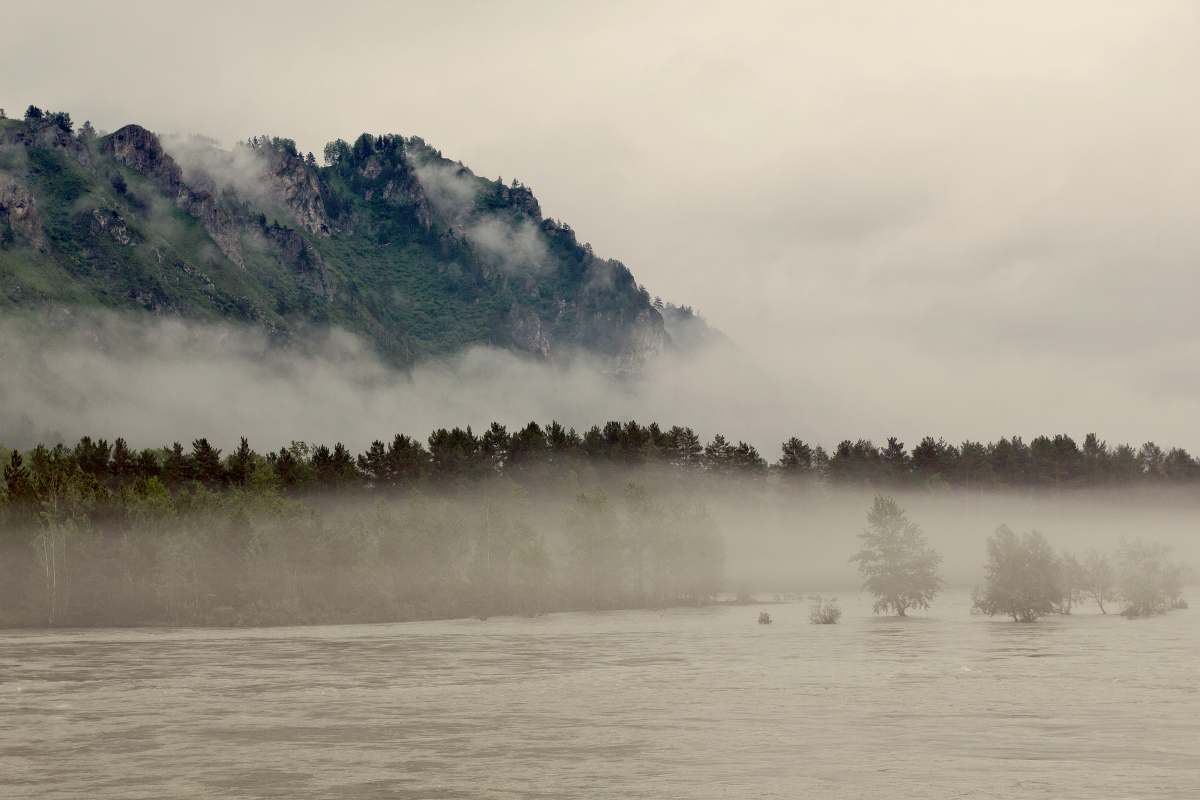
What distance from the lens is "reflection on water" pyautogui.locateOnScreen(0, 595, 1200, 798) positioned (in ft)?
96.0

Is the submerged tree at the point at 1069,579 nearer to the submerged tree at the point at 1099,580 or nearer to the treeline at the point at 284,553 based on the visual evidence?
the submerged tree at the point at 1099,580

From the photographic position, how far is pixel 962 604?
480ft

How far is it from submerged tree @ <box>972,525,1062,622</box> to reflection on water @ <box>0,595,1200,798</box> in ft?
66.6

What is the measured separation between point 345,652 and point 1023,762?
207 ft

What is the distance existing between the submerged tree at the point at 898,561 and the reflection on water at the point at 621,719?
31627 millimetres

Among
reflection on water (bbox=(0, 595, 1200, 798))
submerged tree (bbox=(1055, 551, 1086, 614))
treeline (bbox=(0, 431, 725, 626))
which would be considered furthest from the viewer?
treeline (bbox=(0, 431, 725, 626))

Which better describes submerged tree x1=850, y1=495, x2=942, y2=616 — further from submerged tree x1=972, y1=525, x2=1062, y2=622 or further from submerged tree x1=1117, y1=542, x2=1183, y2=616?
submerged tree x1=1117, y1=542, x2=1183, y2=616

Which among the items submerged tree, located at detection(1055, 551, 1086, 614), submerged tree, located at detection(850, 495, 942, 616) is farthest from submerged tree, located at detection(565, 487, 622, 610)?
submerged tree, located at detection(1055, 551, 1086, 614)

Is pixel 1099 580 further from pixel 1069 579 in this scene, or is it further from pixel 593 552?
pixel 593 552

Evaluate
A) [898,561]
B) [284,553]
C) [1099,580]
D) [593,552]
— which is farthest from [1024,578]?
[284,553]

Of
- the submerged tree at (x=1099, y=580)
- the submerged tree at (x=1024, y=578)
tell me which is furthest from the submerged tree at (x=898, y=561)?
the submerged tree at (x=1099, y=580)

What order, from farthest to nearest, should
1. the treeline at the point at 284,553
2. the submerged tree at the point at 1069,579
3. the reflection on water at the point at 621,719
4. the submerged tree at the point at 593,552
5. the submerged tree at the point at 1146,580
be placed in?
the submerged tree at the point at 593,552, the treeline at the point at 284,553, the submerged tree at the point at 1069,579, the submerged tree at the point at 1146,580, the reflection on water at the point at 621,719

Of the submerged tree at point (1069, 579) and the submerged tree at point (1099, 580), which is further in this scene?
the submerged tree at point (1099, 580)

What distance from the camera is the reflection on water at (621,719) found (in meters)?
29.2
